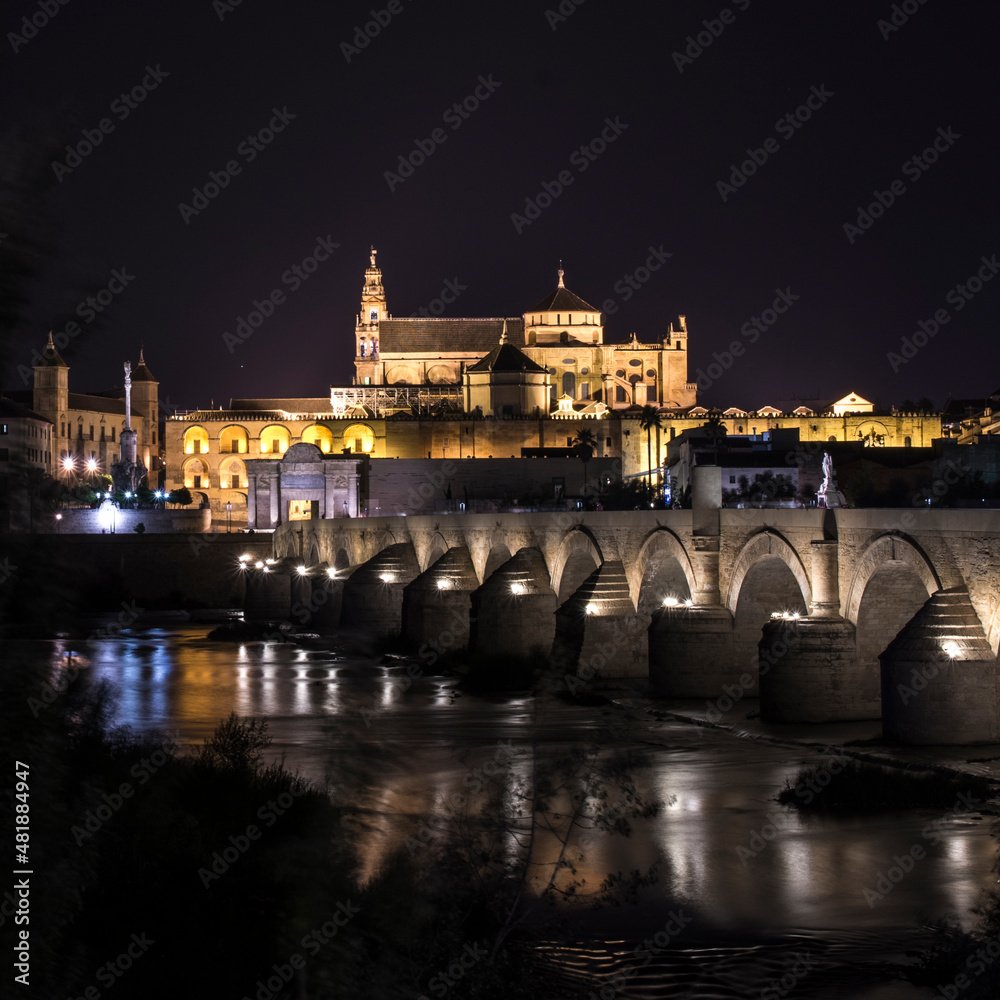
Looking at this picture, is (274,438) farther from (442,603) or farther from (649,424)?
(442,603)

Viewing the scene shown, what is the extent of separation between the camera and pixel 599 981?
11.5m

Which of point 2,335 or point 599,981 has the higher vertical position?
point 2,335

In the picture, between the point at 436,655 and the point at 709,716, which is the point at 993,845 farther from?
the point at 436,655

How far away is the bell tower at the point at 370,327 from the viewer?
94.2 m

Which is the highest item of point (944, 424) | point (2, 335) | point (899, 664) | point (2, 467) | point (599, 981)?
point (944, 424)

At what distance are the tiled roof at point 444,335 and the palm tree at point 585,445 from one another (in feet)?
58.8

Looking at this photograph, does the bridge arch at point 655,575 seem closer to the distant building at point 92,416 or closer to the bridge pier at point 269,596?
the bridge pier at point 269,596

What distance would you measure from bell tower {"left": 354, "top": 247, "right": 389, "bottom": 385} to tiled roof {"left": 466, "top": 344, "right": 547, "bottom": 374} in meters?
13.3

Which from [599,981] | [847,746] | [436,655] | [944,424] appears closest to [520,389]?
[944,424]

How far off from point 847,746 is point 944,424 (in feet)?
248

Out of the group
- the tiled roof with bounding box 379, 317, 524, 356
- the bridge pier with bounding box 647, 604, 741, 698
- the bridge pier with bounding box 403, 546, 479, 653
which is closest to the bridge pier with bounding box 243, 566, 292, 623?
the bridge pier with bounding box 403, 546, 479, 653

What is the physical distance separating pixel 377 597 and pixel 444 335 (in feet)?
186

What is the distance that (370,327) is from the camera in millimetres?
100250

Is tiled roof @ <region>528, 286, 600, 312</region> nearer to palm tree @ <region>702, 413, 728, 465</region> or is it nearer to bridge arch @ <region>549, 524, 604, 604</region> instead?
palm tree @ <region>702, 413, 728, 465</region>
